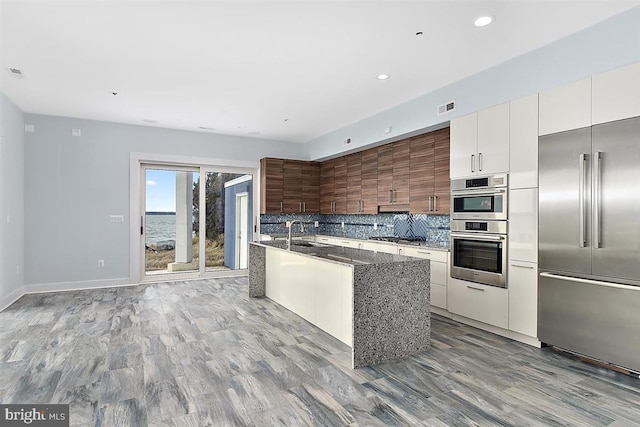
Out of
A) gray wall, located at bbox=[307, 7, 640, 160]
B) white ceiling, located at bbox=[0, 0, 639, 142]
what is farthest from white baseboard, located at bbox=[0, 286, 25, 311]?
gray wall, located at bbox=[307, 7, 640, 160]

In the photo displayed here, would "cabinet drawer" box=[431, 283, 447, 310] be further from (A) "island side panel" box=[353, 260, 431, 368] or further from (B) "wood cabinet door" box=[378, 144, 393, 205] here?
(B) "wood cabinet door" box=[378, 144, 393, 205]

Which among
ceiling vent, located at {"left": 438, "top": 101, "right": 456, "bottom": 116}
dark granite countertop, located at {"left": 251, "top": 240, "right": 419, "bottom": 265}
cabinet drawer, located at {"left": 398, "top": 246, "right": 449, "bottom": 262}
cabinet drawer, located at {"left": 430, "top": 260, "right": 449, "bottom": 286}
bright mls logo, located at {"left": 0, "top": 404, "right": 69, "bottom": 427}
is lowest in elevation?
bright mls logo, located at {"left": 0, "top": 404, "right": 69, "bottom": 427}

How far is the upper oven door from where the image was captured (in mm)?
3686

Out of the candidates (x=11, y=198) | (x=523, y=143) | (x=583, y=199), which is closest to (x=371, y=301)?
(x=583, y=199)

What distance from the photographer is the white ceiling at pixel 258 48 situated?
279 cm

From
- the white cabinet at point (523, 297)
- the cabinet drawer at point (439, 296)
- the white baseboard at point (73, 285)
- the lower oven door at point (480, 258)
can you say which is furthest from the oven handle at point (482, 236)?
the white baseboard at point (73, 285)

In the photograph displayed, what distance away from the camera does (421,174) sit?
16.4 ft

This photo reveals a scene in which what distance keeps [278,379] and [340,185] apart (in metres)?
4.76

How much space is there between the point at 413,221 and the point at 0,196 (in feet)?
18.9

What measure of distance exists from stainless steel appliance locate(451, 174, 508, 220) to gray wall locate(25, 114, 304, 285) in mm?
5247

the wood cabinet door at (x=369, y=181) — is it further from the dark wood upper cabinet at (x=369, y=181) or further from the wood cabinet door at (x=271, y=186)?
the wood cabinet door at (x=271, y=186)

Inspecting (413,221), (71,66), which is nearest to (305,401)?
(413,221)

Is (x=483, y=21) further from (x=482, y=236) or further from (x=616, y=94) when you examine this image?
(x=482, y=236)

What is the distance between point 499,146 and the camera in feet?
12.2
